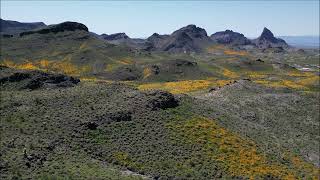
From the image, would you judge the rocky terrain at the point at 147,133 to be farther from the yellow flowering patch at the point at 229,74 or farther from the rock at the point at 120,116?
the yellow flowering patch at the point at 229,74

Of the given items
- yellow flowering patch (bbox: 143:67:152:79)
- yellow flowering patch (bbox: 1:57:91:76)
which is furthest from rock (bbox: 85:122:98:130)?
yellow flowering patch (bbox: 1:57:91:76)

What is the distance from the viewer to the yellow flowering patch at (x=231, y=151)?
140 ft

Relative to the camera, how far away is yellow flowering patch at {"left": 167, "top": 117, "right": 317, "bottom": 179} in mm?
42688

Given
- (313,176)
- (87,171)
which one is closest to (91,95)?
(87,171)

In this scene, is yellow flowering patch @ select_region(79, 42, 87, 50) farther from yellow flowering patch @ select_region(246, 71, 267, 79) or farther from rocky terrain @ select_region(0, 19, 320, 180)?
rocky terrain @ select_region(0, 19, 320, 180)

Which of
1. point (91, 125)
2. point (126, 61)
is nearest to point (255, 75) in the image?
point (126, 61)

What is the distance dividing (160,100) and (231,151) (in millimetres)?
10952

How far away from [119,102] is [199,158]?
12829mm

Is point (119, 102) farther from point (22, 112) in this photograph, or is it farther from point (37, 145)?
point (37, 145)

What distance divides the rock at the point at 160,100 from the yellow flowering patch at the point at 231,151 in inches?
141

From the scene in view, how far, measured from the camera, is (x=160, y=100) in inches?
2041

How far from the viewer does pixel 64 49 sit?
144125mm

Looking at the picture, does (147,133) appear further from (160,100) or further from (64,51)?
(64,51)

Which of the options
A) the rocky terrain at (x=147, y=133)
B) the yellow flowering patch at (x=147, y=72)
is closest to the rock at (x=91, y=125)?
the rocky terrain at (x=147, y=133)
